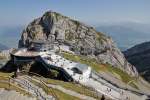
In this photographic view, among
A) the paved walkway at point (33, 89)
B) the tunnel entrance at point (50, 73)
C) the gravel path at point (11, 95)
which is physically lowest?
the gravel path at point (11, 95)

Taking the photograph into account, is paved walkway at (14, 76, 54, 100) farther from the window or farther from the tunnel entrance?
the window

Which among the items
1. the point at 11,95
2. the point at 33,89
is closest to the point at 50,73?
the point at 33,89

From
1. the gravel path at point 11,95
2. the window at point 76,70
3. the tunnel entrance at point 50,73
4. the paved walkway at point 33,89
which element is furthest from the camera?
the window at point 76,70

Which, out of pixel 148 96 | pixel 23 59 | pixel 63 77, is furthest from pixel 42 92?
pixel 148 96

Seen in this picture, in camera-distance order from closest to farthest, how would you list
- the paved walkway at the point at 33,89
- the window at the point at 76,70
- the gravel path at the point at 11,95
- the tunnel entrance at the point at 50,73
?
the gravel path at the point at 11,95
the paved walkway at the point at 33,89
the tunnel entrance at the point at 50,73
the window at the point at 76,70

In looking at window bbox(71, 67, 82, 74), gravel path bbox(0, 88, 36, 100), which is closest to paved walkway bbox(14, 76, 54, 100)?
gravel path bbox(0, 88, 36, 100)

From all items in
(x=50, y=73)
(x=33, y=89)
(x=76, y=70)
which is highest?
(x=76, y=70)

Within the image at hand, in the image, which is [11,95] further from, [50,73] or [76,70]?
[76,70]

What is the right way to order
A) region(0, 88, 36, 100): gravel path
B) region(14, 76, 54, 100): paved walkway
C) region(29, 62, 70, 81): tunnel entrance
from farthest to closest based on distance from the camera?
region(29, 62, 70, 81): tunnel entrance
region(14, 76, 54, 100): paved walkway
region(0, 88, 36, 100): gravel path

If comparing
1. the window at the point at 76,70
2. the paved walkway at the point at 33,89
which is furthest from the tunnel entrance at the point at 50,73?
the paved walkway at the point at 33,89

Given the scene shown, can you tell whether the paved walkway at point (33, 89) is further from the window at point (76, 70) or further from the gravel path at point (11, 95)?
the window at point (76, 70)

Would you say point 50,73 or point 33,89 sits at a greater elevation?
point 50,73
